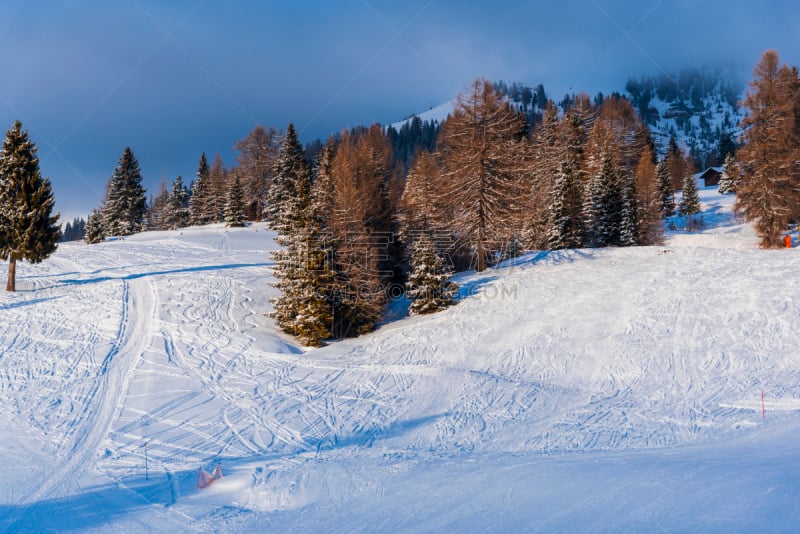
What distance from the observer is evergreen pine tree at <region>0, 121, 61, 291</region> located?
82.1 feet

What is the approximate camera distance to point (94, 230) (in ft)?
176

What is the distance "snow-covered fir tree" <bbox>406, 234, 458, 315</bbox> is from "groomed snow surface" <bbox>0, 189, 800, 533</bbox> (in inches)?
44.3

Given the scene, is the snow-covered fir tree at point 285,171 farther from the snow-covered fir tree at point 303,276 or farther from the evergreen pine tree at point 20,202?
the snow-covered fir tree at point 303,276

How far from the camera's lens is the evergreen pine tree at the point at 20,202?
2503 cm

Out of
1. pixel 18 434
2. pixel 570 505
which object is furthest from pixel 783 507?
pixel 18 434

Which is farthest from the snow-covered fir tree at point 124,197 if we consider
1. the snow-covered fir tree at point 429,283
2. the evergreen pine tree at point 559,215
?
the evergreen pine tree at point 559,215

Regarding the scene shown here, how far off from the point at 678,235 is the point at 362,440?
156 feet

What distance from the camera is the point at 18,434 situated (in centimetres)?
1201

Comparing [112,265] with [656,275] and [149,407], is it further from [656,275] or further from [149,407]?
[656,275]

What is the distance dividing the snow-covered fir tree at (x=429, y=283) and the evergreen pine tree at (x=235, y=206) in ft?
122

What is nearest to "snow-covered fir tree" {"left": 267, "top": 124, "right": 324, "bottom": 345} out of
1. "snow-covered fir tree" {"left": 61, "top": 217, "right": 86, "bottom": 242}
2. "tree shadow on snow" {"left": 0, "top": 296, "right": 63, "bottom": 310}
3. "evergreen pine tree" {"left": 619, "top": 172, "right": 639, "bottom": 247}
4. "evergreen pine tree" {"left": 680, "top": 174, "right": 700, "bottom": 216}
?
"tree shadow on snow" {"left": 0, "top": 296, "right": 63, "bottom": 310}

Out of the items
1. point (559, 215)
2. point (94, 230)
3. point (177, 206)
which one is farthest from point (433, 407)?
point (177, 206)

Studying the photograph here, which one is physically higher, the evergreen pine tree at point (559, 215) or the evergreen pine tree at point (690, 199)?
the evergreen pine tree at point (690, 199)

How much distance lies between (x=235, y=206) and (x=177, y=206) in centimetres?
2197
